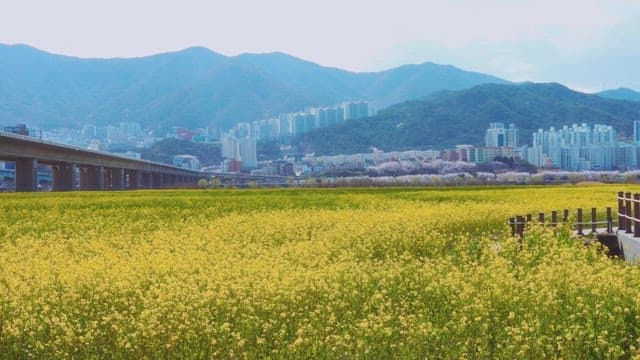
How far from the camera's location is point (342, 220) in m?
24.9

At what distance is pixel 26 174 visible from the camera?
72625 millimetres

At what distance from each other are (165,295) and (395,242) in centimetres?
888

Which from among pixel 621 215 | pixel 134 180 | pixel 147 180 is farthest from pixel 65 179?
pixel 621 215

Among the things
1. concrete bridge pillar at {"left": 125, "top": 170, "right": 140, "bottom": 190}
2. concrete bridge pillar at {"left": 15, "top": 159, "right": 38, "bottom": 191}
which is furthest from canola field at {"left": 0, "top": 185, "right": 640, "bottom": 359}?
concrete bridge pillar at {"left": 125, "top": 170, "right": 140, "bottom": 190}

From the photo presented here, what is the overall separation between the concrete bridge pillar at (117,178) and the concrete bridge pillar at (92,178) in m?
4.39

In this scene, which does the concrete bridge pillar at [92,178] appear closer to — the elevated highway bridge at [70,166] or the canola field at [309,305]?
the elevated highway bridge at [70,166]

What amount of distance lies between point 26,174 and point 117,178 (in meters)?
35.0

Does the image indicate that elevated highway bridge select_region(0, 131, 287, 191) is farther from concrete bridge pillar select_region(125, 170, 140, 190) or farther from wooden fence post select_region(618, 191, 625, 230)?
wooden fence post select_region(618, 191, 625, 230)

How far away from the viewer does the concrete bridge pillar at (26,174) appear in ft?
236

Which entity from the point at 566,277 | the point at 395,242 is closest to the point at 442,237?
the point at 395,242

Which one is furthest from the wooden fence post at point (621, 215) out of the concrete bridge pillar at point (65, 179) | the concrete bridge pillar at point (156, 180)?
the concrete bridge pillar at point (156, 180)

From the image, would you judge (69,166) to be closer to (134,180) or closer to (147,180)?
(134,180)

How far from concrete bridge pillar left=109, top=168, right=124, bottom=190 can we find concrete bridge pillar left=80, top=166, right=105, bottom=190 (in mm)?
4389

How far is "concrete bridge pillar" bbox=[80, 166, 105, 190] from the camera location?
9556 cm
